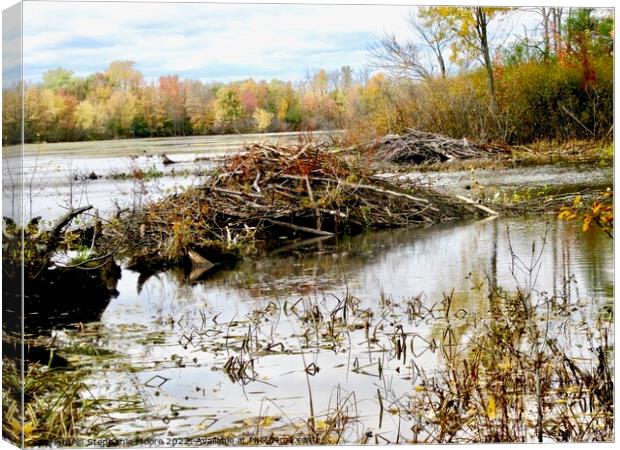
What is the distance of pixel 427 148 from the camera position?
8.01m

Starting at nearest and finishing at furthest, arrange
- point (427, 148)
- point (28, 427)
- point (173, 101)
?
1. point (28, 427)
2. point (173, 101)
3. point (427, 148)

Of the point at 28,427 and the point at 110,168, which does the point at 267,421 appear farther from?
the point at 110,168

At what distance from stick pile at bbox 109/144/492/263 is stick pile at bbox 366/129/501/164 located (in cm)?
25

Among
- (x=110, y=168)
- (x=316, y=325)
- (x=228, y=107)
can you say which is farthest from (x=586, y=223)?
(x=110, y=168)

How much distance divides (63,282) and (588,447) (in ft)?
11.5

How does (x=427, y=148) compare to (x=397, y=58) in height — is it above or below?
below

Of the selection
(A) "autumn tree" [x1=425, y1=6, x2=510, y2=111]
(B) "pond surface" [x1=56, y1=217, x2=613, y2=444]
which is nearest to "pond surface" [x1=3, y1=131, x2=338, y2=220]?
(B) "pond surface" [x1=56, y1=217, x2=613, y2=444]

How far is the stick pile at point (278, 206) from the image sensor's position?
7.79m

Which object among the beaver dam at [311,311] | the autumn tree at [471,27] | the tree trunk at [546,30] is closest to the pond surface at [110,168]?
the beaver dam at [311,311]

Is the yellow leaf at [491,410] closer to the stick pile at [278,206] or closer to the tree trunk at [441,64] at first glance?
the stick pile at [278,206]

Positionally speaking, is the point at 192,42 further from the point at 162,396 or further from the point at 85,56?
the point at 162,396

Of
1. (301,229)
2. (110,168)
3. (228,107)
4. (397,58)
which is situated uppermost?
(397,58)

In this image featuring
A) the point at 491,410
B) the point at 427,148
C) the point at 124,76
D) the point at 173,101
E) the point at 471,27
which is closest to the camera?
the point at 491,410

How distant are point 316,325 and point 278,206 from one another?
1.10m
